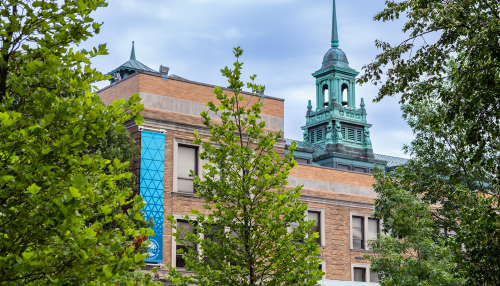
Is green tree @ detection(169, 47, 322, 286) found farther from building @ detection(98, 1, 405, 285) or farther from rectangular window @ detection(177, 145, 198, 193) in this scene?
rectangular window @ detection(177, 145, 198, 193)

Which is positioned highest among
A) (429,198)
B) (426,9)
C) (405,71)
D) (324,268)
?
(426,9)

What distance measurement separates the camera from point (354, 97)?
64.8 meters

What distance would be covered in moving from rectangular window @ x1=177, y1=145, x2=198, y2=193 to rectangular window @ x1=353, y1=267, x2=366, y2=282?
48.5 ft

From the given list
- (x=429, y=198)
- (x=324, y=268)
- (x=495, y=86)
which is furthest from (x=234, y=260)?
(x=324, y=268)

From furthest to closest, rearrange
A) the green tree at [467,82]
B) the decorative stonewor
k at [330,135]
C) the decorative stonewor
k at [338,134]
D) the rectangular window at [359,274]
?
the decorative stonewor
k at [330,135]
the decorative stonewor
k at [338,134]
the rectangular window at [359,274]
the green tree at [467,82]

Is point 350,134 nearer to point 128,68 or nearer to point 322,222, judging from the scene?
point 322,222

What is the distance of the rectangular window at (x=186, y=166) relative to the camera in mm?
29438

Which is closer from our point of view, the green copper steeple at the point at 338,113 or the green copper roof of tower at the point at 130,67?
the green copper roof of tower at the point at 130,67

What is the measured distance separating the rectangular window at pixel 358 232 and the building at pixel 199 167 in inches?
2.6

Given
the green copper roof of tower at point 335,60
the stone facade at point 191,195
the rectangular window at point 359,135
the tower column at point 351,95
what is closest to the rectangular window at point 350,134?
the rectangular window at point 359,135

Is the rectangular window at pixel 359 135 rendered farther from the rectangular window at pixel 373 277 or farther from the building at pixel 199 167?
the rectangular window at pixel 373 277

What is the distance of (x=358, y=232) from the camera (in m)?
39.5

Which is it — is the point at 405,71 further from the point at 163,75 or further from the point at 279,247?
the point at 163,75

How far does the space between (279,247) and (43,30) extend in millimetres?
8294
